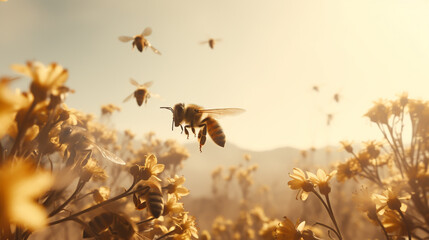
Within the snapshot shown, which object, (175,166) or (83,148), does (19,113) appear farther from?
(175,166)

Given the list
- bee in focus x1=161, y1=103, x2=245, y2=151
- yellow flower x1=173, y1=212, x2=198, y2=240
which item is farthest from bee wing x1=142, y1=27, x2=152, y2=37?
yellow flower x1=173, y1=212, x2=198, y2=240

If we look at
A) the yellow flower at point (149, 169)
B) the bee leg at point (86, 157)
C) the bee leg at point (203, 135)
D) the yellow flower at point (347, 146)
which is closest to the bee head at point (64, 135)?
the bee leg at point (86, 157)

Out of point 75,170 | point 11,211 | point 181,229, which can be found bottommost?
point 181,229

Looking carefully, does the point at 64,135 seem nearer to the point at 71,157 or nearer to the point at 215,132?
the point at 71,157

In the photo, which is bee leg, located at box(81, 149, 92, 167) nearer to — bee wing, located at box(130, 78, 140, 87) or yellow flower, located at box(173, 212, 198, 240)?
yellow flower, located at box(173, 212, 198, 240)

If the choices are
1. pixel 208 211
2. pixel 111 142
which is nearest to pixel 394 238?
pixel 111 142
